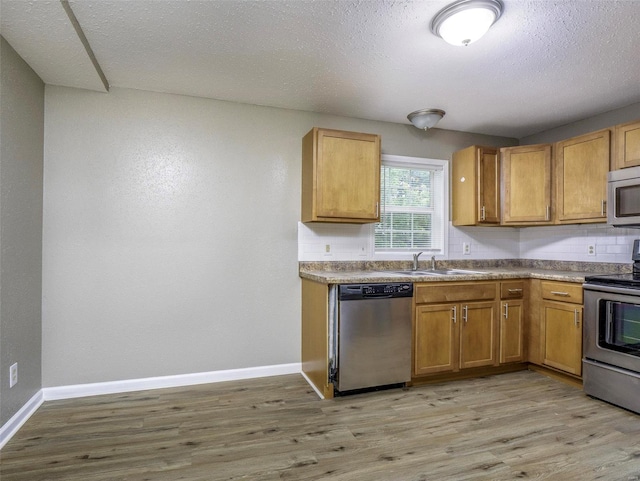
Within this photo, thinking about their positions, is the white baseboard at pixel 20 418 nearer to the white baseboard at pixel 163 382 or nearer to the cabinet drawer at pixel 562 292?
the white baseboard at pixel 163 382

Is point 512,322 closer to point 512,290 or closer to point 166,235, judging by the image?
point 512,290

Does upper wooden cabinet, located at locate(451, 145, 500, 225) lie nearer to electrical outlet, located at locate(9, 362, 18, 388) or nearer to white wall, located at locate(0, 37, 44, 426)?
white wall, located at locate(0, 37, 44, 426)

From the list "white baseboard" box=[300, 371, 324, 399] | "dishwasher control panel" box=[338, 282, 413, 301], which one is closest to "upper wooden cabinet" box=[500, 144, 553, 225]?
"dishwasher control panel" box=[338, 282, 413, 301]

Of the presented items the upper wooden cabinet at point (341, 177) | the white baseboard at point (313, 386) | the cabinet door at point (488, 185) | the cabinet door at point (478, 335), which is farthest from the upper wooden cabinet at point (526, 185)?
the white baseboard at point (313, 386)

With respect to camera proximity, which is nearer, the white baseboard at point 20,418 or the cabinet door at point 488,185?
the white baseboard at point 20,418

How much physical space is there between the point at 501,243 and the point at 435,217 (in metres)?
0.89

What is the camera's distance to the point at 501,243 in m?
4.14

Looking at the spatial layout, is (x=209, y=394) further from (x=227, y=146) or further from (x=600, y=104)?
(x=600, y=104)

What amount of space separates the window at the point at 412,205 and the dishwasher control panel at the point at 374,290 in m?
0.83

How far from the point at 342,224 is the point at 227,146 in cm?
126

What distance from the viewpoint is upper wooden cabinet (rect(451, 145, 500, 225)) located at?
364 cm

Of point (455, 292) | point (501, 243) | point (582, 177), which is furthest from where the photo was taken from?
point (501, 243)

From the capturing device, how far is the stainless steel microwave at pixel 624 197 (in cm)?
277

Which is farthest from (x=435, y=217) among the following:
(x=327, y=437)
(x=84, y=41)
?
(x=84, y=41)
